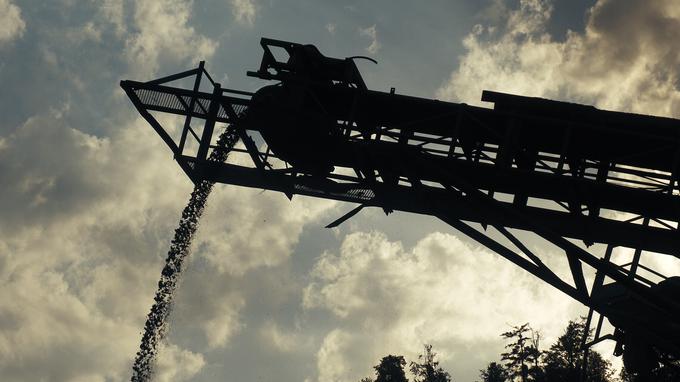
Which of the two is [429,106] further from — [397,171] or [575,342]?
[575,342]

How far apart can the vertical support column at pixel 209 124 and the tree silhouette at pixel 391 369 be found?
5609 centimetres

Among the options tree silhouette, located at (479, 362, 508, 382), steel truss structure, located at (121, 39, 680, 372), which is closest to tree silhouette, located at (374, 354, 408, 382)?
tree silhouette, located at (479, 362, 508, 382)

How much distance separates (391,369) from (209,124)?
187 ft

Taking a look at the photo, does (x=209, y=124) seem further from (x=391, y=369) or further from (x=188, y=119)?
(x=391, y=369)

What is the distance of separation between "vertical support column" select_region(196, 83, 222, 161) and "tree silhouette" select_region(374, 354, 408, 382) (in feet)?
184

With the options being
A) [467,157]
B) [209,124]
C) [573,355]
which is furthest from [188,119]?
[573,355]

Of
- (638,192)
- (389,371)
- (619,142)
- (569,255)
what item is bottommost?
(569,255)

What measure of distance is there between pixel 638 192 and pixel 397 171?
379cm

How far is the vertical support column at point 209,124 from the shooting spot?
1066 centimetres

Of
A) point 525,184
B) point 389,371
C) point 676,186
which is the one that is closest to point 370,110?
point 525,184

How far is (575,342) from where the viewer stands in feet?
170

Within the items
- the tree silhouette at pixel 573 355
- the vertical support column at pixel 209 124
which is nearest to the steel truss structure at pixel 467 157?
the vertical support column at pixel 209 124

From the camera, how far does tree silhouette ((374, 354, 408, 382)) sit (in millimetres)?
63625

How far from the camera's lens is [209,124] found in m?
10.9
